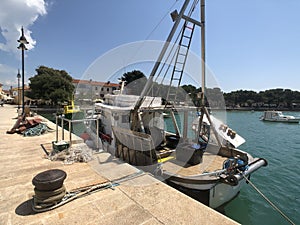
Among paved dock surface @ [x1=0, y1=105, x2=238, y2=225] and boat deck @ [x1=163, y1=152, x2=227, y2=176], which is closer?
paved dock surface @ [x1=0, y1=105, x2=238, y2=225]

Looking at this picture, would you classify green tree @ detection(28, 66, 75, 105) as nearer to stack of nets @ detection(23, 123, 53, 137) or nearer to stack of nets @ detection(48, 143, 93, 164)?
stack of nets @ detection(23, 123, 53, 137)

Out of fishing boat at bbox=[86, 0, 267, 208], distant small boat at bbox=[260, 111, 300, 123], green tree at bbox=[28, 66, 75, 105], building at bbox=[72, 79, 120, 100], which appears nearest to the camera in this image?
fishing boat at bbox=[86, 0, 267, 208]

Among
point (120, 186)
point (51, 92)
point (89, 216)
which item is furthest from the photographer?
point (51, 92)

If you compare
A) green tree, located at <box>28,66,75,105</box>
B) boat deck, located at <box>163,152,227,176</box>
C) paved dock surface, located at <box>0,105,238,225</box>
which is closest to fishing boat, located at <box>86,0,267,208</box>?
boat deck, located at <box>163,152,227,176</box>

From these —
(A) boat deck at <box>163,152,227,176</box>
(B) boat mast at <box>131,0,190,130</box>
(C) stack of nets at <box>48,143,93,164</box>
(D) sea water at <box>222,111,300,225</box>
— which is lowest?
(D) sea water at <box>222,111,300,225</box>

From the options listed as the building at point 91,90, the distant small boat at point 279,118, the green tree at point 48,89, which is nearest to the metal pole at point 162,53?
the building at point 91,90

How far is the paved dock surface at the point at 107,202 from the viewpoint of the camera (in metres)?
2.41

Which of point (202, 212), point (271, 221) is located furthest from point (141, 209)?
point (271, 221)

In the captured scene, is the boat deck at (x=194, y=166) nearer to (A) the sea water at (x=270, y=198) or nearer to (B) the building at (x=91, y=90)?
(A) the sea water at (x=270, y=198)

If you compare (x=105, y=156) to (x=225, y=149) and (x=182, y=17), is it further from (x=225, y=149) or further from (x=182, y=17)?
(x=182, y=17)

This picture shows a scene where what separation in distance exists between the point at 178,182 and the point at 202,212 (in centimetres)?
164

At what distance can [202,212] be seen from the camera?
2.59m

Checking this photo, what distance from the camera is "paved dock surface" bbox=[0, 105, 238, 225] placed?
2414 millimetres

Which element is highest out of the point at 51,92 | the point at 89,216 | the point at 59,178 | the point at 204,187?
the point at 51,92
